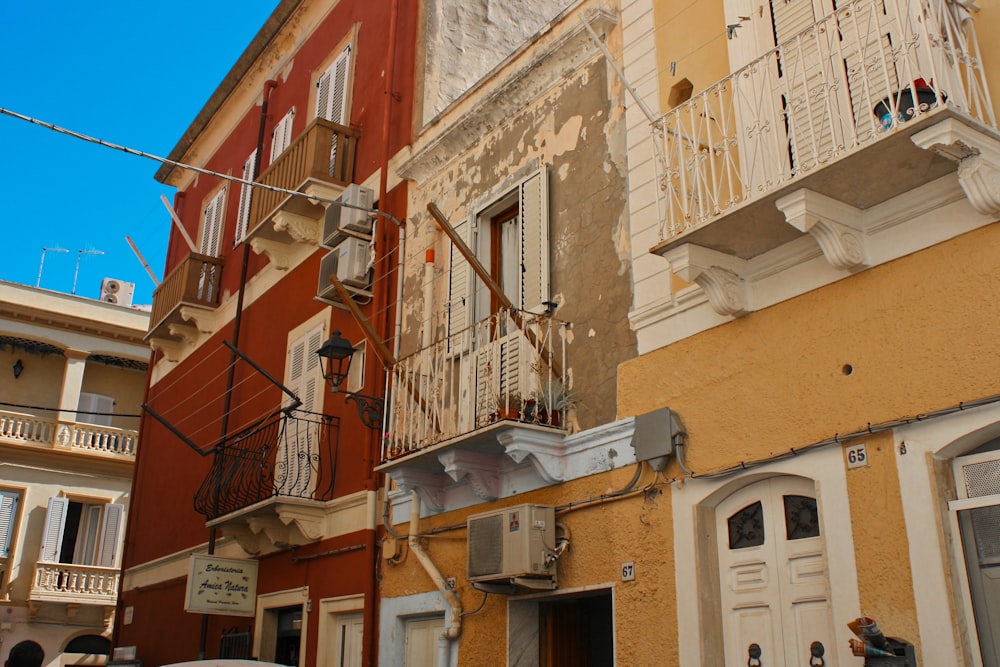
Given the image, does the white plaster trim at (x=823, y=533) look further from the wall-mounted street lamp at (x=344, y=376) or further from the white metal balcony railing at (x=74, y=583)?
the white metal balcony railing at (x=74, y=583)

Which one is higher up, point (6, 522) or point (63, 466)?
point (63, 466)

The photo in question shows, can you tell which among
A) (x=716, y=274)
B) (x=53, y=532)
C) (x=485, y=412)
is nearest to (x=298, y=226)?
(x=485, y=412)

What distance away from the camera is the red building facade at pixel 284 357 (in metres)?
11.7

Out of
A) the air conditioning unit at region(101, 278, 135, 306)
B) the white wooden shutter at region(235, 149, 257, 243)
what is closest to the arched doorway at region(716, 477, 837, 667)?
the white wooden shutter at region(235, 149, 257, 243)

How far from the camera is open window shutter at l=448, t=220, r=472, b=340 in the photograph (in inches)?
418

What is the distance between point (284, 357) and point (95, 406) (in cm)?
1576

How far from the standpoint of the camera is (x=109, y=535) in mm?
25688

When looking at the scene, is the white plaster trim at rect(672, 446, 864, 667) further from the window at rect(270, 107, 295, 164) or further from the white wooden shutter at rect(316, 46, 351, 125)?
the window at rect(270, 107, 295, 164)

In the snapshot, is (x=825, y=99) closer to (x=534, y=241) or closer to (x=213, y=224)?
(x=534, y=241)

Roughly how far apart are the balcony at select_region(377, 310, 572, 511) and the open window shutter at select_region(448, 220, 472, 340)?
30 centimetres

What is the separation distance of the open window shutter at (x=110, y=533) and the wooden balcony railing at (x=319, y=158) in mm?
14523

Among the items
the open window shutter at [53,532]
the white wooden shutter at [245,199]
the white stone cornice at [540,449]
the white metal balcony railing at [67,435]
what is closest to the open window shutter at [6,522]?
the open window shutter at [53,532]

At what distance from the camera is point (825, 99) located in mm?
6195

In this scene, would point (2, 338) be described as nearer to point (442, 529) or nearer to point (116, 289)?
point (116, 289)
